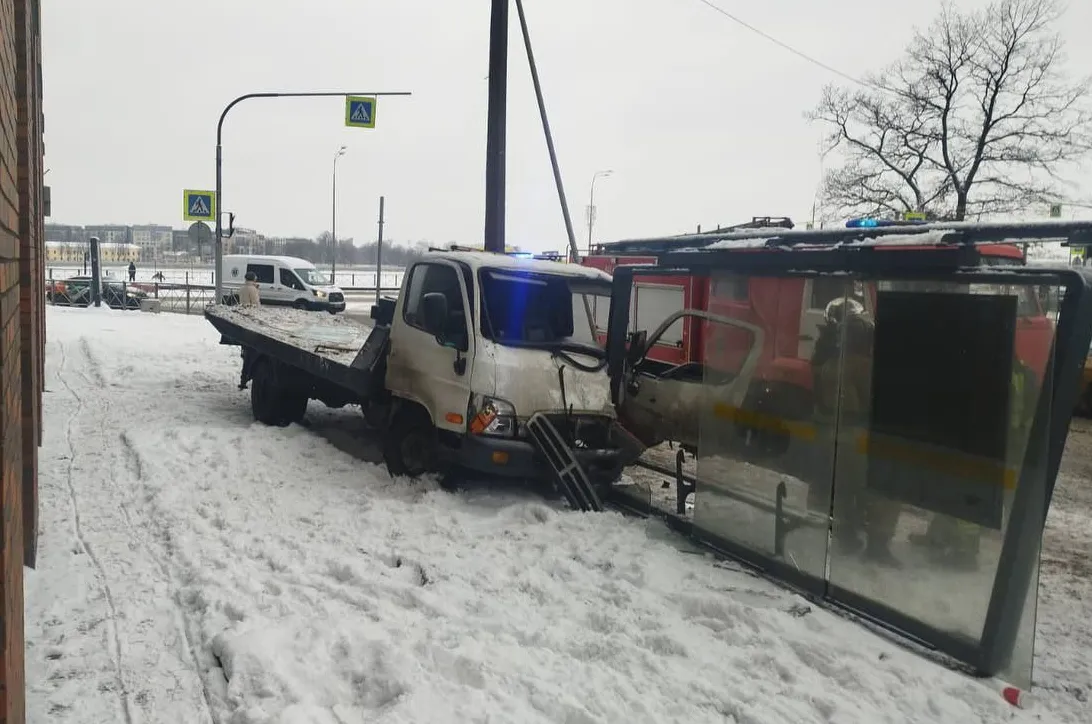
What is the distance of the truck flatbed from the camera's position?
800cm

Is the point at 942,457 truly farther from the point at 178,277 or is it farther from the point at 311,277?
the point at 178,277

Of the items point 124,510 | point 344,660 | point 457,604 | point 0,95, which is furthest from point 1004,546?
point 124,510

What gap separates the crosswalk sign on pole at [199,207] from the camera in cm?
2008

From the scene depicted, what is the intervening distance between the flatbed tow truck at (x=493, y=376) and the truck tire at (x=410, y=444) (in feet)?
0.03

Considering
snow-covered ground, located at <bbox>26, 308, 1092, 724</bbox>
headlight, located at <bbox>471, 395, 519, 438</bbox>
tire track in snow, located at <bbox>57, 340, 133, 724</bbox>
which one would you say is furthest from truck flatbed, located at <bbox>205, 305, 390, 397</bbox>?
tire track in snow, located at <bbox>57, 340, 133, 724</bbox>

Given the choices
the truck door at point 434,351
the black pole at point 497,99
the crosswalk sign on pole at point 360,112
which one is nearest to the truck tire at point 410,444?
the truck door at point 434,351

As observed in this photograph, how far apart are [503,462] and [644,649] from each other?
269 cm

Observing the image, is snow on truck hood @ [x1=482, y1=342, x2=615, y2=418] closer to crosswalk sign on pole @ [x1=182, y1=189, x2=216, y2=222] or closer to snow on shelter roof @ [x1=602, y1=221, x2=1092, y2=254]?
snow on shelter roof @ [x1=602, y1=221, x2=1092, y2=254]

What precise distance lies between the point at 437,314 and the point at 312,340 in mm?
3540

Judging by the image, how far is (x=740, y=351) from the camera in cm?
555

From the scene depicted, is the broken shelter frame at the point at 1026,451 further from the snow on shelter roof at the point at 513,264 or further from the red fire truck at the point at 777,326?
the snow on shelter roof at the point at 513,264

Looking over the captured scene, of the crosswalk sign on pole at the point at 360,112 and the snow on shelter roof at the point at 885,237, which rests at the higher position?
the crosswalk sign on pole at the point at 360,112

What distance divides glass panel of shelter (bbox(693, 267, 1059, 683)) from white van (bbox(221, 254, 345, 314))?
2486 centimetres

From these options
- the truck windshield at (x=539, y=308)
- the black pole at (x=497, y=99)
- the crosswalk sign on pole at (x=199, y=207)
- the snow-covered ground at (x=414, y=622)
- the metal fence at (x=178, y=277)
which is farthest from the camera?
the metal fence at (x=178, y=277)
